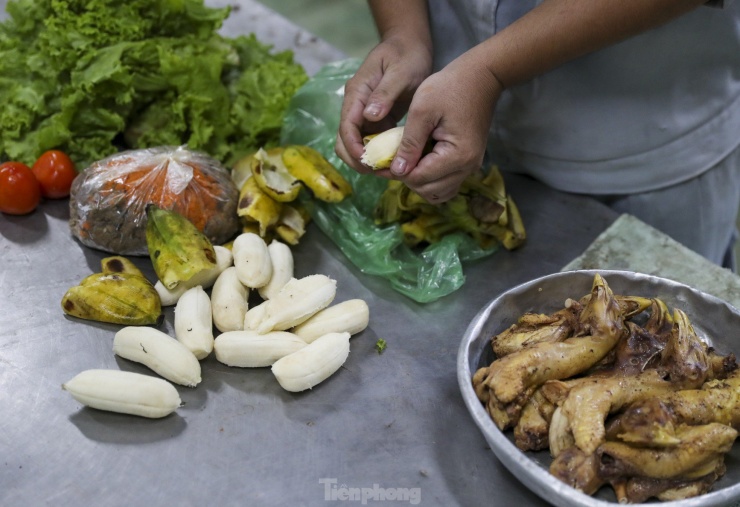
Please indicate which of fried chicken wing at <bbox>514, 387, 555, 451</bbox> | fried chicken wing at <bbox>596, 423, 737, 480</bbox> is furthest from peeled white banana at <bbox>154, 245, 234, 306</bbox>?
fried chicken wing at <bbox>596, 423, 737, 480</bbox>

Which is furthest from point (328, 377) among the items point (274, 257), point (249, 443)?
point (274, 257)

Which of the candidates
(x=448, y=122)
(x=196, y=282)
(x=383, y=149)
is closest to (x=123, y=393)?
(x=196, y=282)

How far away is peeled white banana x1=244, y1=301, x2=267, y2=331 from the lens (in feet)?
5.25

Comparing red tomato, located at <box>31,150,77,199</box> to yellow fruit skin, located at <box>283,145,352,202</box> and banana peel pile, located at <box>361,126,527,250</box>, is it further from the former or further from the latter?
banana peel pile, located at <box>361,126,527,250</box>

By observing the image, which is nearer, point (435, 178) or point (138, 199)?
point (435, 178)

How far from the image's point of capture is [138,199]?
1820mm

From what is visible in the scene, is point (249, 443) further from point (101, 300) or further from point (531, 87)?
point (531, 87)

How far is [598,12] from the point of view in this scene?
1.47 meters

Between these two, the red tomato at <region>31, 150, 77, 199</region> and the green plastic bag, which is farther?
the red tomato at <region>31, 150, 77, 199</region>

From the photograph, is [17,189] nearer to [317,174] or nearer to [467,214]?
[317,174]

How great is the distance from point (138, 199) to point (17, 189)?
1.21 ft

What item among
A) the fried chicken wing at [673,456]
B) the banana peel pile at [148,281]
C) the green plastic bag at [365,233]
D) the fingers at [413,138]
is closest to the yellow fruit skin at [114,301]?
the banana peel pile at [148,281]

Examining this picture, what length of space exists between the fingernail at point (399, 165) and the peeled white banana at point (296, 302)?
29 cm

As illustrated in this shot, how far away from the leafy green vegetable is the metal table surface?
493mm
